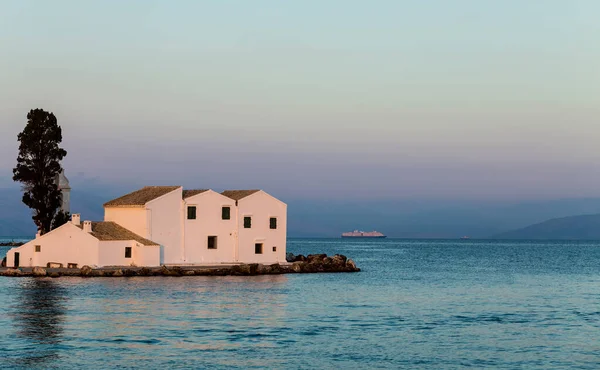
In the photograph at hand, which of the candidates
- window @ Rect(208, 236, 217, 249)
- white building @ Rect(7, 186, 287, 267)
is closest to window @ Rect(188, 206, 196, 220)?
white building @ Rect(7, 186, 287, 267)

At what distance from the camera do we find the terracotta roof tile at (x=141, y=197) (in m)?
68.7

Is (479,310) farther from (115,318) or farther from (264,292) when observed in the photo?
(115,318)

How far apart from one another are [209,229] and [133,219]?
5921 mm

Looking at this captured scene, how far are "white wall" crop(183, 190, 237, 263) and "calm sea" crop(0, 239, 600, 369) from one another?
643cm

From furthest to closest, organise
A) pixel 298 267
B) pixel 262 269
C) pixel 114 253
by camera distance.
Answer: pixel 298 267 → pixel 262 269 → pixel 114 253

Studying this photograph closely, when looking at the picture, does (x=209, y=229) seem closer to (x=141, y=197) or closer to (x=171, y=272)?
(x=141, y=197)

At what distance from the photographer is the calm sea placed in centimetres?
3148

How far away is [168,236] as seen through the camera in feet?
225

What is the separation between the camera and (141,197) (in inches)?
2761

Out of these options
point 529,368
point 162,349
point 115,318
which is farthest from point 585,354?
point 115,318

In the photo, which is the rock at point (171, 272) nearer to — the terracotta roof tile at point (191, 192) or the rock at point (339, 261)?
the terracotta roof tile at point (191, 192)

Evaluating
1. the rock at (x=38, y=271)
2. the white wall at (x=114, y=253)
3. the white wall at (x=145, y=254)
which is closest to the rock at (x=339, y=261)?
the white wall at (x=145, y=254)

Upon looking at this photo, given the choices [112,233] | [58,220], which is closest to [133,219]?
[112,233]

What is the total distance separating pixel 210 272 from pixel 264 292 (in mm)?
11519
